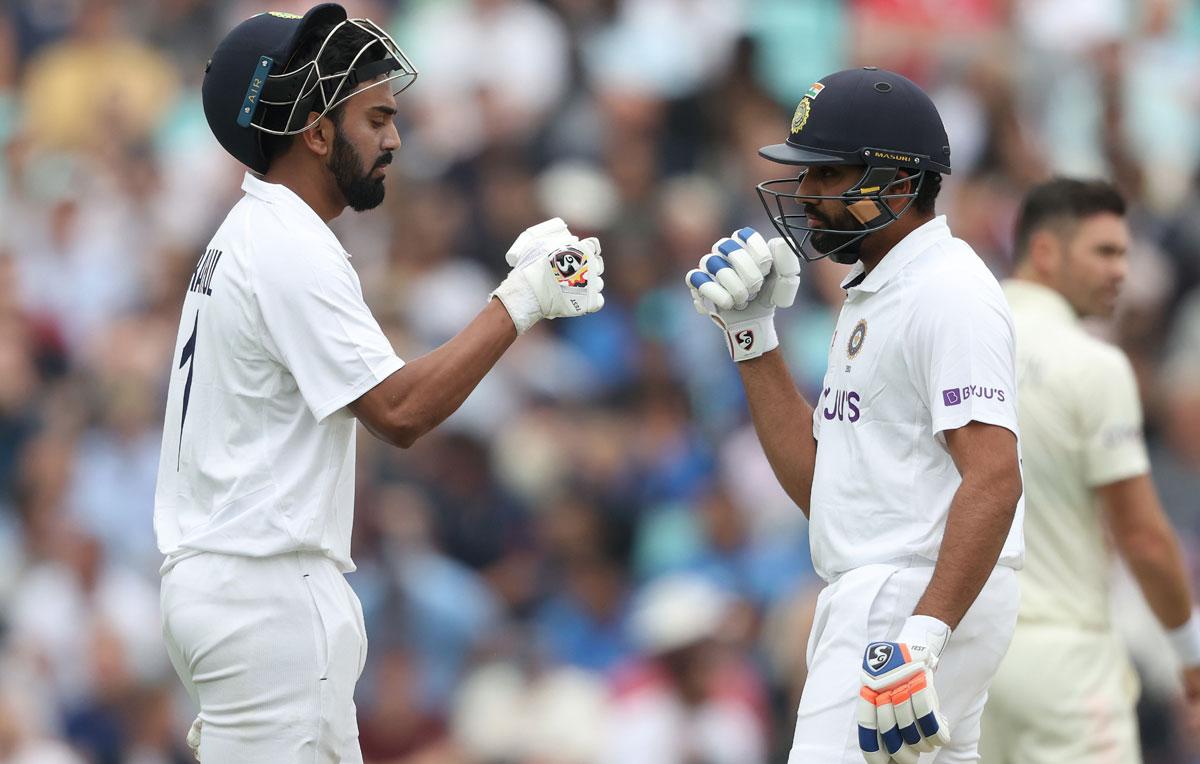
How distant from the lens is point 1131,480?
6094 mm

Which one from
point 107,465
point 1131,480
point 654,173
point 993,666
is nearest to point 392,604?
point 107,465

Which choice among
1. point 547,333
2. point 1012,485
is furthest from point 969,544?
point 547,333

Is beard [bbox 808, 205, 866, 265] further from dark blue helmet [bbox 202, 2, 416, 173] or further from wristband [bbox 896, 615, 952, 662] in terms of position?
dark blue helmet [bbox 202, 2, 416, 173]

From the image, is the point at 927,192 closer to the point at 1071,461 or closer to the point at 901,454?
the point at 901,454

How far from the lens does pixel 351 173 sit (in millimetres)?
4910

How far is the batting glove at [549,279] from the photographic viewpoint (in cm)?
480

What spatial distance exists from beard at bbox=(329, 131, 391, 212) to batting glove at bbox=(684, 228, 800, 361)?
2.89ft

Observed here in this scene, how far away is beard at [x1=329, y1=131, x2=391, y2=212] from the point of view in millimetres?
4898

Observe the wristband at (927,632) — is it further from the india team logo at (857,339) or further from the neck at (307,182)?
the neck at (307,182)

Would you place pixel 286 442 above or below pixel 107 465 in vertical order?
above

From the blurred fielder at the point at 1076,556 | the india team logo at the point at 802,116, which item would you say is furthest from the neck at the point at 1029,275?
the india team logo at the point at 802,116

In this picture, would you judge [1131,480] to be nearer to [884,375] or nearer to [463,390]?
[884,375]

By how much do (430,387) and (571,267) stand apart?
53 cm

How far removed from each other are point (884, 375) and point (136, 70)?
855cm
